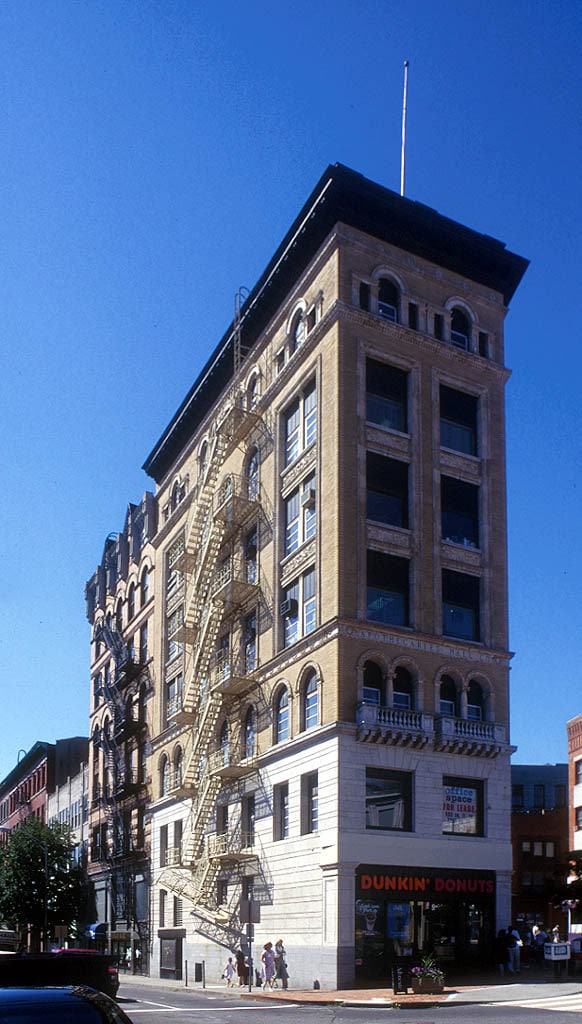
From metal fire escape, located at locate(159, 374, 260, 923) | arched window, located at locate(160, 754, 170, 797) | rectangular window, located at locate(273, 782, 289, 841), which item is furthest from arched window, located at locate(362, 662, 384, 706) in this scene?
arched window, located at locate(160, 754, 170, 797)

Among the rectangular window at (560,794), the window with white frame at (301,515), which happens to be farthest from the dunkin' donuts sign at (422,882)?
the rectangular window at (560,794)

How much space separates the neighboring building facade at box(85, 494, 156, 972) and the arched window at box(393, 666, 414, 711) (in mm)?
28283

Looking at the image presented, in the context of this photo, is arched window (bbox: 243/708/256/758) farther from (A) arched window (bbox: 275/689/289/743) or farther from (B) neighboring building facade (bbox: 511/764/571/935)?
(B) neighboring building facade (bbox: 511/764/571/935)

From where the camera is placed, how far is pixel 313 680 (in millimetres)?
40094

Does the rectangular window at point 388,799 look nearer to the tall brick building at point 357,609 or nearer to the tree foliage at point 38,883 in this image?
the tall brick building at point 357,609

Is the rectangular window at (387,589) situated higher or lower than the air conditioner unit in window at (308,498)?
lower

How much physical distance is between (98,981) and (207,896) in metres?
31.1

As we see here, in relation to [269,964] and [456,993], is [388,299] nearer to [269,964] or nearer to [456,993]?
[269,964]

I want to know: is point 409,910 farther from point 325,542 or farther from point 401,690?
point 325,542

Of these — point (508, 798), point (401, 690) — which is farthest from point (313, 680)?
point (508, 798)

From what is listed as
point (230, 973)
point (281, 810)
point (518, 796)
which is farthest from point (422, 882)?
point (518, 796)

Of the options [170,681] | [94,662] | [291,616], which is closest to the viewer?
[291,616]

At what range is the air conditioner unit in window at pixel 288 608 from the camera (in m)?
42.8

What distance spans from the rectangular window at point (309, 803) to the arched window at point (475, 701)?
19.7 feet
